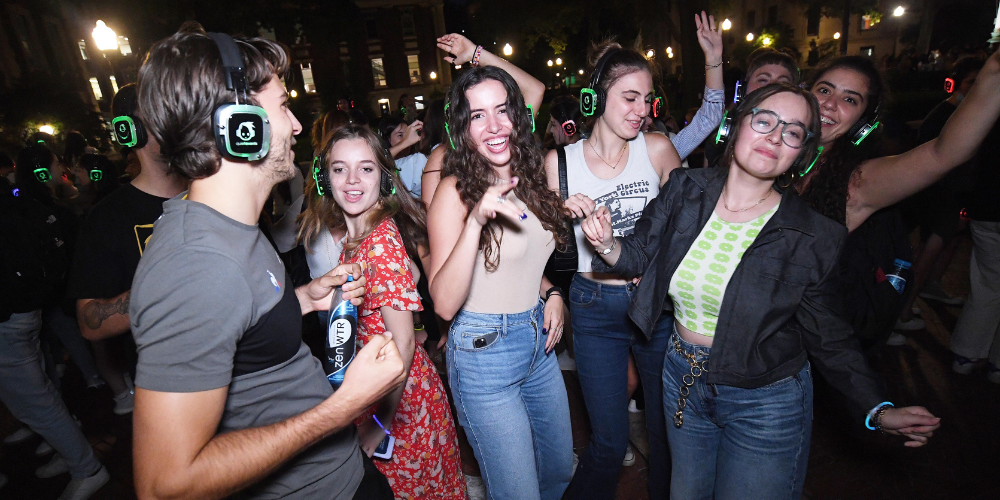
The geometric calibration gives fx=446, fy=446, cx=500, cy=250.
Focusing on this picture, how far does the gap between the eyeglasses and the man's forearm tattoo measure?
303 cm

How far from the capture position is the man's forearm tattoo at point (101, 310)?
2205mm

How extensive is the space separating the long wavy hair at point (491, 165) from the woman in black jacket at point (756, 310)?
0.38 meters

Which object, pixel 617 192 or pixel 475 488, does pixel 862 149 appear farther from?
pixel 475 488

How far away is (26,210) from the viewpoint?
3543 millimetres

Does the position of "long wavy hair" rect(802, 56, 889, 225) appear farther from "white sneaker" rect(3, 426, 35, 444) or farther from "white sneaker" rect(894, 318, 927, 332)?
"white sneaker" rect(3, 426, 35, 444)

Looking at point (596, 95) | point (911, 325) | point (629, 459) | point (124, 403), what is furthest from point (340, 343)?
point (911, 325)

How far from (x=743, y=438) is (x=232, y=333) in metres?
1.95

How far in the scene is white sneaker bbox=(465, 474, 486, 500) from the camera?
3.10m

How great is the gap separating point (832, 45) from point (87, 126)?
142ft

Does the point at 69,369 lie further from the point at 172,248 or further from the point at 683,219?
the point at 683,219

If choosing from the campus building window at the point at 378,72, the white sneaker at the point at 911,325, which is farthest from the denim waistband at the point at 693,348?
the campus building window at the point at 378,72

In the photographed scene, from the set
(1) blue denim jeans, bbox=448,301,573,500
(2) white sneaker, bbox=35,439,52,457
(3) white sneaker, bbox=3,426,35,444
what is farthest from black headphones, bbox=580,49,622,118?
(3) white sneaker, bbox=3,426,35,444

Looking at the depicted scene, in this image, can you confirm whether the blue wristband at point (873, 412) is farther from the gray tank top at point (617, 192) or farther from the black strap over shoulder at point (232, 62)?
the black strap over shoulder at point (232, 62)

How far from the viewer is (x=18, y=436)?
4293 millimetres
